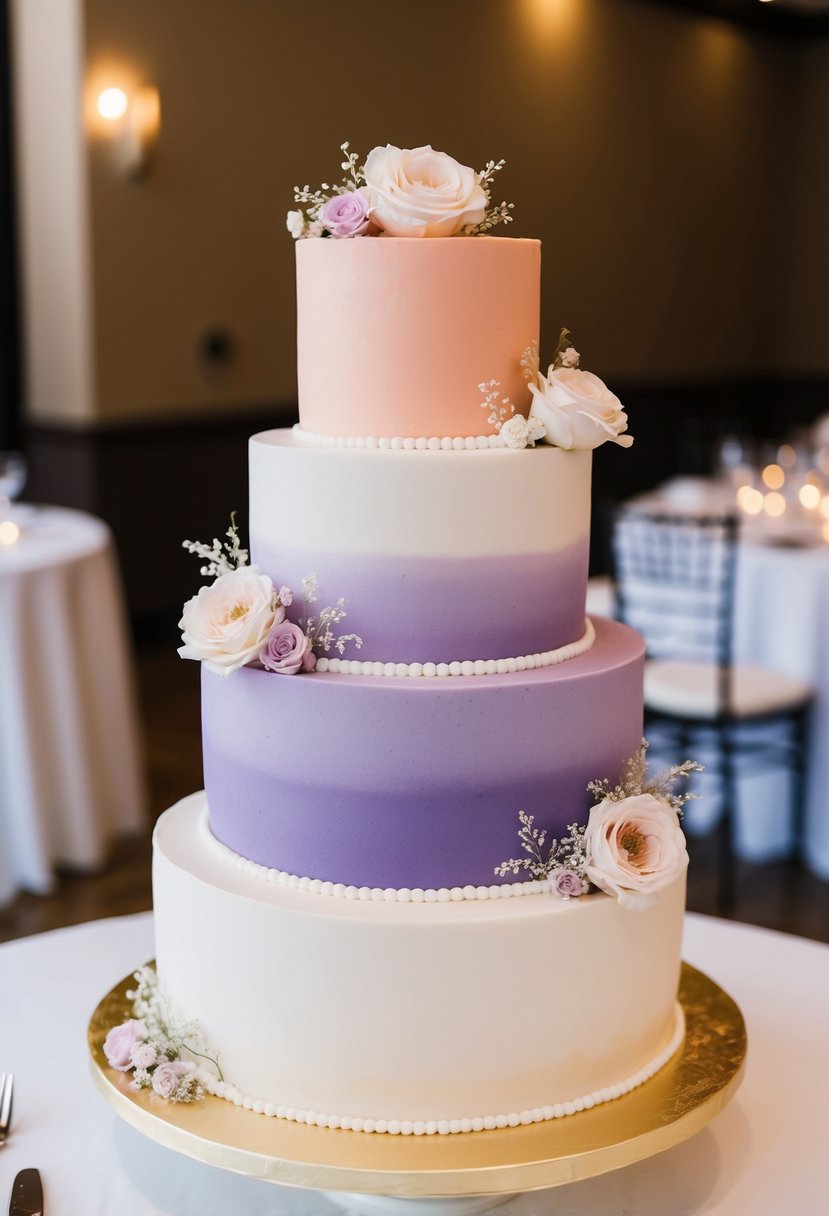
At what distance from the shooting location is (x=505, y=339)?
150 centimetres

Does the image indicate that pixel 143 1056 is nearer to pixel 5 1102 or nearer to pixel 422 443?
pixel 5 1102

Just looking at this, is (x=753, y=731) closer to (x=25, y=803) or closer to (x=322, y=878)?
(x=25, y=803)

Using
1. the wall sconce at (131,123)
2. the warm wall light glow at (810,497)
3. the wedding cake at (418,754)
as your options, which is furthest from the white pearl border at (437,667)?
the wall sconce at (131,123)

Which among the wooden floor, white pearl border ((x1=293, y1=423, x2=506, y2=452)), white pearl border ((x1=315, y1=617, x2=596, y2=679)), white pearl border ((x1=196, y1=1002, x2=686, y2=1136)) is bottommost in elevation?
the wooden floor

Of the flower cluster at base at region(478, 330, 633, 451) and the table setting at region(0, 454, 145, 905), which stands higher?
the flower cluster at base at region(478, 330, 633, 451)

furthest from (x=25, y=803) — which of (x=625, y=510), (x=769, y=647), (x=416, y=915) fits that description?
(x=416, y=915)

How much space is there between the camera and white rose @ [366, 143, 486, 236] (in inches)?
56.7

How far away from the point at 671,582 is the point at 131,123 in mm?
3548

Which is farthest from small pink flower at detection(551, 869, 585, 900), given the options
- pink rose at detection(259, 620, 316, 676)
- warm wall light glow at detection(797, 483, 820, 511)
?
warm wall light glow at detection(797, 483, 820, 511)

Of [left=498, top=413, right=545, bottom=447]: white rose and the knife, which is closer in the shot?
the knife

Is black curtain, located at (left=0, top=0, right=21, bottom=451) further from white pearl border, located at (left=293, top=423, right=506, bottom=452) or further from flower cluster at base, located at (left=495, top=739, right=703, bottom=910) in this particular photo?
flower cluster at base, located at (left=495, top=739, right=703, bottom=910)

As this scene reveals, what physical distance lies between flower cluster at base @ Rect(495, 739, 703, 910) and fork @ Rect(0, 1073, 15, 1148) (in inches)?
22.7

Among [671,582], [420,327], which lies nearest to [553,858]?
[420,327]

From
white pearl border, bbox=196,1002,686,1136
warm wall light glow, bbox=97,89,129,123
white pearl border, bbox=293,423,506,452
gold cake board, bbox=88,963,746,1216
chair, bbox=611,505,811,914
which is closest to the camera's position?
gold cake board, bbox=88,963,746,1216
